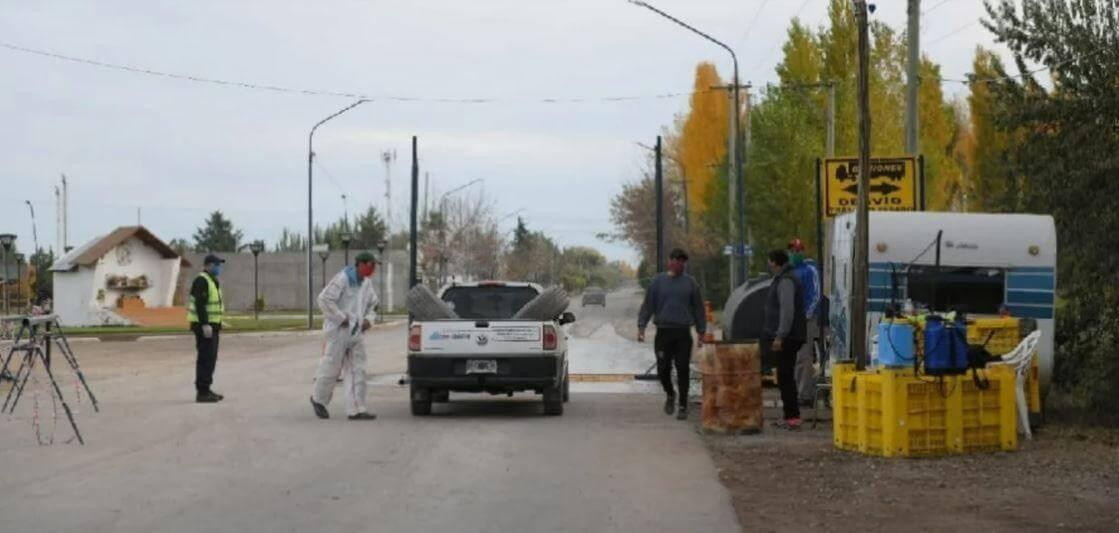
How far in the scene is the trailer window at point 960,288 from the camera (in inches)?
637

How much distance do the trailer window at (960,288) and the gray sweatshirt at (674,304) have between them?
2.47m

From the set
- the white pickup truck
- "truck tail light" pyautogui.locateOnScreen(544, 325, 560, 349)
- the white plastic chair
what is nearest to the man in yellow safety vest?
the white pickup truck

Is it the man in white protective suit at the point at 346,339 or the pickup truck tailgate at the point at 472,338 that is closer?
the man in white protective suit at the point at 346,339

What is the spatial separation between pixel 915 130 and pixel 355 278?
36.2ft

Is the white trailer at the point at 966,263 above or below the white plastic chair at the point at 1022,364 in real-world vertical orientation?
above

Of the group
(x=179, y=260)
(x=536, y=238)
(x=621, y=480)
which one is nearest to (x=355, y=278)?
(x=621, y=480)

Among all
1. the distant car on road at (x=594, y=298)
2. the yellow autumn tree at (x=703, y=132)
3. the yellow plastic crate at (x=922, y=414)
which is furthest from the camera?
the distant car on road at (x=594, y=298)

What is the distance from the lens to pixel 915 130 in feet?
77.6

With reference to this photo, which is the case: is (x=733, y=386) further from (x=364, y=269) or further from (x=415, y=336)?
(x=364, y=269)

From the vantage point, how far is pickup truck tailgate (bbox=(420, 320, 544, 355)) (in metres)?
16.3

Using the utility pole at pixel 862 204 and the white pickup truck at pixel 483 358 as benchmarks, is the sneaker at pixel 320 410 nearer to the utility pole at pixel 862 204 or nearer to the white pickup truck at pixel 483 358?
the white pickup truck at pixel 483 358

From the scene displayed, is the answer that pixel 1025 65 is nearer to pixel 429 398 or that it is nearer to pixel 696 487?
pixel 429 398

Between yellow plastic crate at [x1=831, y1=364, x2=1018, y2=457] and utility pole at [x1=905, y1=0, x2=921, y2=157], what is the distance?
11.4 meters

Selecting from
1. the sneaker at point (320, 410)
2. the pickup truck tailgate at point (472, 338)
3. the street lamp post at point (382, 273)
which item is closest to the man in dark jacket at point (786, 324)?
the pickup truck tailgate at point (472, 338)
